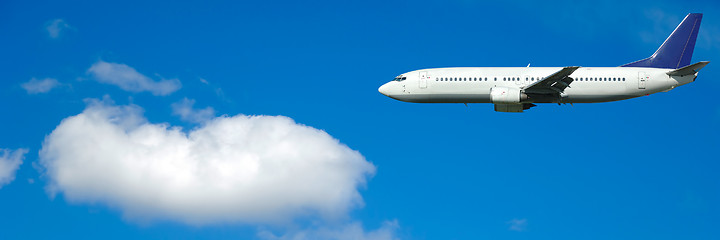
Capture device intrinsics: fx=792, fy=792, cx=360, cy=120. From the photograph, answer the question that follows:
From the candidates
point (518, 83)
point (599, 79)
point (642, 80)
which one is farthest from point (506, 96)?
point (642, 80)

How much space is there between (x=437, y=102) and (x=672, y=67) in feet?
68.9

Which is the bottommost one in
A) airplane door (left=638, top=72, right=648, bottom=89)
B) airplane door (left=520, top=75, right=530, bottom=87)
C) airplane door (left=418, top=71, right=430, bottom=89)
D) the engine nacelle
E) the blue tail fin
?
the engine nacelle

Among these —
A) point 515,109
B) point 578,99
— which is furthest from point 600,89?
point 515,109

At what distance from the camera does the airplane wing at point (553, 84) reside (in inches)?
2566

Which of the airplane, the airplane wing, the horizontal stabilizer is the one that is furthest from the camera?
the airplane

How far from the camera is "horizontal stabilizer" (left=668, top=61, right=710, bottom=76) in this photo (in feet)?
212

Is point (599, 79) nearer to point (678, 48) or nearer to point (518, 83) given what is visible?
point (518, 83)

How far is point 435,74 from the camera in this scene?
7112 centimetres

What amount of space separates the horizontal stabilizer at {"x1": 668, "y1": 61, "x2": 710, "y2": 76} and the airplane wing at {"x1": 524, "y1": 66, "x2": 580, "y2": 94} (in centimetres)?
881

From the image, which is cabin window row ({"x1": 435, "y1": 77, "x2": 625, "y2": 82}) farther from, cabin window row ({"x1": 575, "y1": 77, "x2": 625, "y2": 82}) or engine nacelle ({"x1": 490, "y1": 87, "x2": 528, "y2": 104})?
engine nacelle ({"x1": 490, "y1": 87, "x2": 528, "y2": 104})

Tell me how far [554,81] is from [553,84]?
0.44m

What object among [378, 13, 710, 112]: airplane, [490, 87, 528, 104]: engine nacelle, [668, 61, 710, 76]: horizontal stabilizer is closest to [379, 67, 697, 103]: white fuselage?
[378, 13, 710, 112]: airplane

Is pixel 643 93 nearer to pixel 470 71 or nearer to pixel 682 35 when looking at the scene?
pixel 682 35

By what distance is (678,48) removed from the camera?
70750 mm
